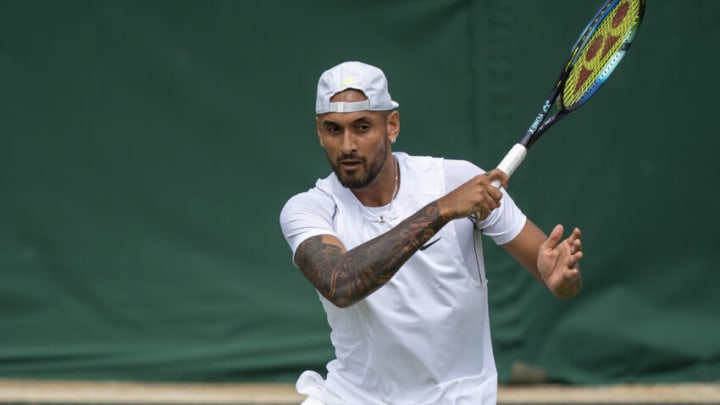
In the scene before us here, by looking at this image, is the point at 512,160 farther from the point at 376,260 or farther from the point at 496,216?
the point at 376,260

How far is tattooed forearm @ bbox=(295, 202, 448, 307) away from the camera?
10.8ft

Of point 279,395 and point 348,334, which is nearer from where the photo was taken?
point 348,334

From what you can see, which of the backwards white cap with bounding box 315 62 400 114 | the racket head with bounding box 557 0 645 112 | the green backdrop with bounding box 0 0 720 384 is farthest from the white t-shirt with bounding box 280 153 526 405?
the green backdrop with bounding box 0 0 720 384

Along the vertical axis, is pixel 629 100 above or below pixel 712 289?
above

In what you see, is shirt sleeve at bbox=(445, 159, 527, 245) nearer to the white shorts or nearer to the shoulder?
the shoulder

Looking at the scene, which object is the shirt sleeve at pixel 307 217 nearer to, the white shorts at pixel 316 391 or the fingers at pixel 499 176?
the white shorts at pixel 316 391

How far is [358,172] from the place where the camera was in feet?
11.6

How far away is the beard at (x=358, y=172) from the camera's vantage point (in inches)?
139

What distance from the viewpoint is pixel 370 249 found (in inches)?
131

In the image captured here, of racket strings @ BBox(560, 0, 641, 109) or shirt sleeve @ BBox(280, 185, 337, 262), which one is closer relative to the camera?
shirt sleeve @ BBox(280, 185, 337, 262)

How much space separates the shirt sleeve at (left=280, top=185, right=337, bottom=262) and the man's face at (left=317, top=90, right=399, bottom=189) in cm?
11

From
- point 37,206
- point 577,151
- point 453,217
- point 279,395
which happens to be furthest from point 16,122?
point 453,217

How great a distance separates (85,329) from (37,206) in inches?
22.9

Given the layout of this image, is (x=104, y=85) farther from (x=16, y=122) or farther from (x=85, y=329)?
(x=85, y=329)
